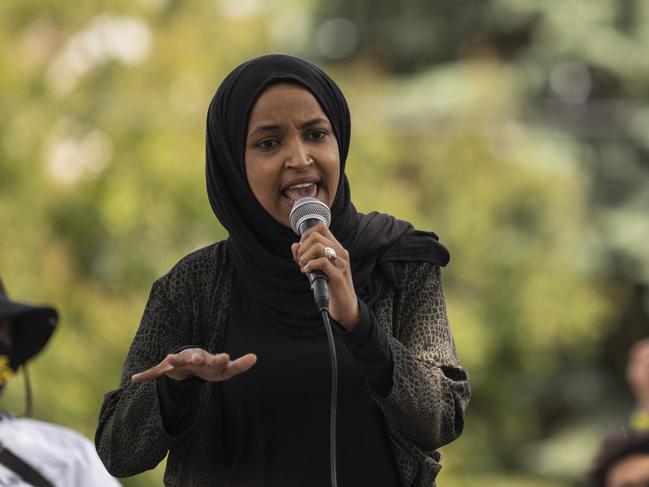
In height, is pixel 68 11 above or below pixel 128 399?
above

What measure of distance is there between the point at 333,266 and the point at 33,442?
2.77 metres

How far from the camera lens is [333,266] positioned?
131 inches

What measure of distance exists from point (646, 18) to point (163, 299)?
16.3 meters

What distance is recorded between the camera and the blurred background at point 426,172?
1232cm

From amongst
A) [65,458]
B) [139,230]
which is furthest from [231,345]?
[139,230]

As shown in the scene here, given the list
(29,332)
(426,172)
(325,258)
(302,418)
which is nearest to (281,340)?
(302,418)

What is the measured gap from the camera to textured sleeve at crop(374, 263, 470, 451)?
347cm

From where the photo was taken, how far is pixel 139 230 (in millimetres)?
12344

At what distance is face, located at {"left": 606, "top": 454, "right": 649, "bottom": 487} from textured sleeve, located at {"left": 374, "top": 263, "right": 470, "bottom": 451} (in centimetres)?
227

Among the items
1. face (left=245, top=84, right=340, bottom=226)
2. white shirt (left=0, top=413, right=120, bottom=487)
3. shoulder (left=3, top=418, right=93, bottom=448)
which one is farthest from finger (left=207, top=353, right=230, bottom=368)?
shoulder (left=3, top=418, right=93, bottom=448)

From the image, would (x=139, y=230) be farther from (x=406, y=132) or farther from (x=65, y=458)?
(x=65, y=458)

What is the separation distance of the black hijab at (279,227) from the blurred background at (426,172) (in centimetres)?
782

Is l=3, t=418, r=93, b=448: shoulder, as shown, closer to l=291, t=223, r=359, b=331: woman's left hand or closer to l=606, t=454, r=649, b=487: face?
l=606, t=454, r=649, b=487: face

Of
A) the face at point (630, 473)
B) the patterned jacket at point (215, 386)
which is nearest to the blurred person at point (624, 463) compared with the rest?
the face at point (630, 473)
